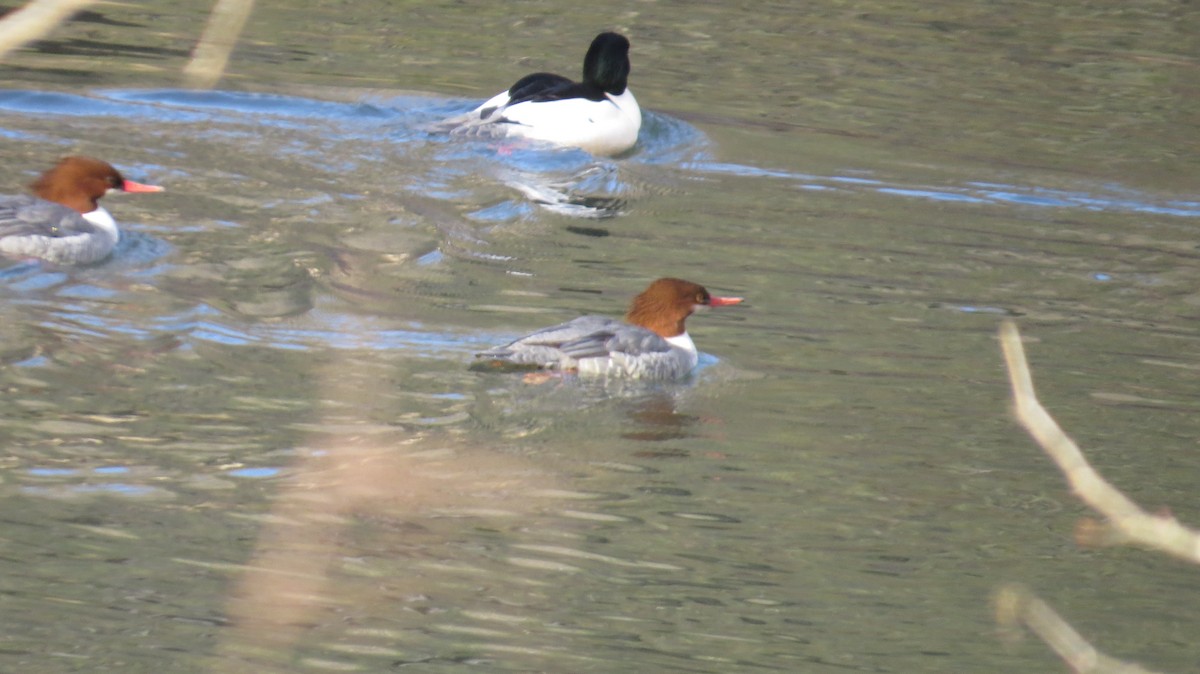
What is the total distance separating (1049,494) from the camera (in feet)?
21.7

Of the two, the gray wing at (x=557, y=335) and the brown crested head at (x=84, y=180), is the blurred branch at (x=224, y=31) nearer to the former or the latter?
the gray wing at (x=557, y=335)

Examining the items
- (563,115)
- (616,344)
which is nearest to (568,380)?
(616,344)

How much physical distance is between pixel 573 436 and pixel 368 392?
959mm

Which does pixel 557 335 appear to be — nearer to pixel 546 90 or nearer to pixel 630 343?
pixel 630 343

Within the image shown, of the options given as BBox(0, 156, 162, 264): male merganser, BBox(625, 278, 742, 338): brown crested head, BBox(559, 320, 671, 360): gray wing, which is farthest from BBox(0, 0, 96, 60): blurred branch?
BBox(0, 156, 162, 264): male merganser

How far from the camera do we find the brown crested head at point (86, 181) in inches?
362

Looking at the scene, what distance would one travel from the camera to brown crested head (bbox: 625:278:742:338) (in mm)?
8094

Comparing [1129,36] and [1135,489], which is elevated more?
[1129,36]

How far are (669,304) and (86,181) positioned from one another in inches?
139

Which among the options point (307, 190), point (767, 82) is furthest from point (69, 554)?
point (767, 82)

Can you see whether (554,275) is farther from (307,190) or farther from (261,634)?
(261,634)

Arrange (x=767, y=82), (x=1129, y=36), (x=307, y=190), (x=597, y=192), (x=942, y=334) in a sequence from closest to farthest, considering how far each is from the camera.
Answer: (x=942, y=334) → (x=307, y=190) → (x=597, y=192) → (x=767, y=82) → (x=1129, y=36)

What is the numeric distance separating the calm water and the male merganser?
0.47ft

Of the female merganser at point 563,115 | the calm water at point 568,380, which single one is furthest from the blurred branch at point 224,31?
the female merganser at point 563,115
